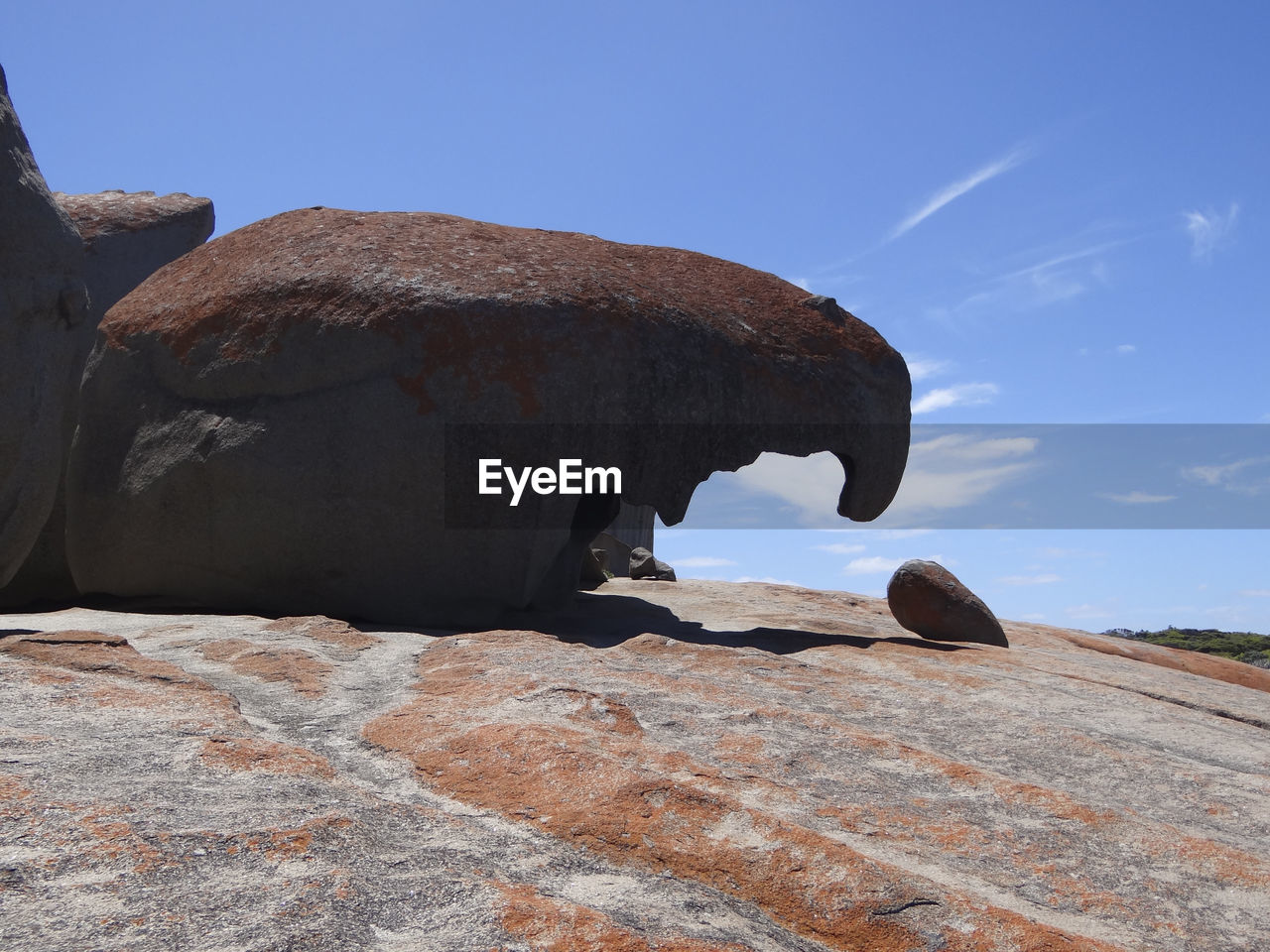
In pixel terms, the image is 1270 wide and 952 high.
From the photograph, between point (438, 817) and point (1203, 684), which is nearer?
point (438, 817)

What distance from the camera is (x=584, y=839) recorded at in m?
2.48

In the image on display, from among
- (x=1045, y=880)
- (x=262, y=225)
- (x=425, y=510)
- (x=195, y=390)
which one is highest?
(x=262, y=225)

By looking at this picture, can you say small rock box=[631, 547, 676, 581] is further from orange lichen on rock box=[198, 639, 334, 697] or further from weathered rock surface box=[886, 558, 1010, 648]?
orange lichen on rock box=[198, 639, 334, 697]

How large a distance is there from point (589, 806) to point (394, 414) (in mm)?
4469

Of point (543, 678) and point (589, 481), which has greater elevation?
point (589, 481)

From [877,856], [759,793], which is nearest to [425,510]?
[759,793]

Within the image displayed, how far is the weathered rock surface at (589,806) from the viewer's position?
194cm

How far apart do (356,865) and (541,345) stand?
501 centimetres

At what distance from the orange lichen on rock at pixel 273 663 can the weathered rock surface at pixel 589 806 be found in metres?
0.02

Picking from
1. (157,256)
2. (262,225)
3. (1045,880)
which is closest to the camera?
(1045,880)

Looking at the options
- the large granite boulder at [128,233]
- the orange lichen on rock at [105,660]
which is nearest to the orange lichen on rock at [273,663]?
the orange lichen on rock at [105,660]

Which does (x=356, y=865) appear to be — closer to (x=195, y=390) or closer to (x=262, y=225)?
(x=195, y=390)

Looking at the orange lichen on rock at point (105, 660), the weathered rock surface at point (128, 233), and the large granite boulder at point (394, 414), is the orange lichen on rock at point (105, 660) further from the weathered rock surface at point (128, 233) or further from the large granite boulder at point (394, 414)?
the weathered rock surface at point (128, 233)

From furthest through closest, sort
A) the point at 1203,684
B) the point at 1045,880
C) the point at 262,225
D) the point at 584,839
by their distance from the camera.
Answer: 1. the point at 262,225
2. the point at 1203,684
3. the point at 1045,880
4. the point at 584,839
